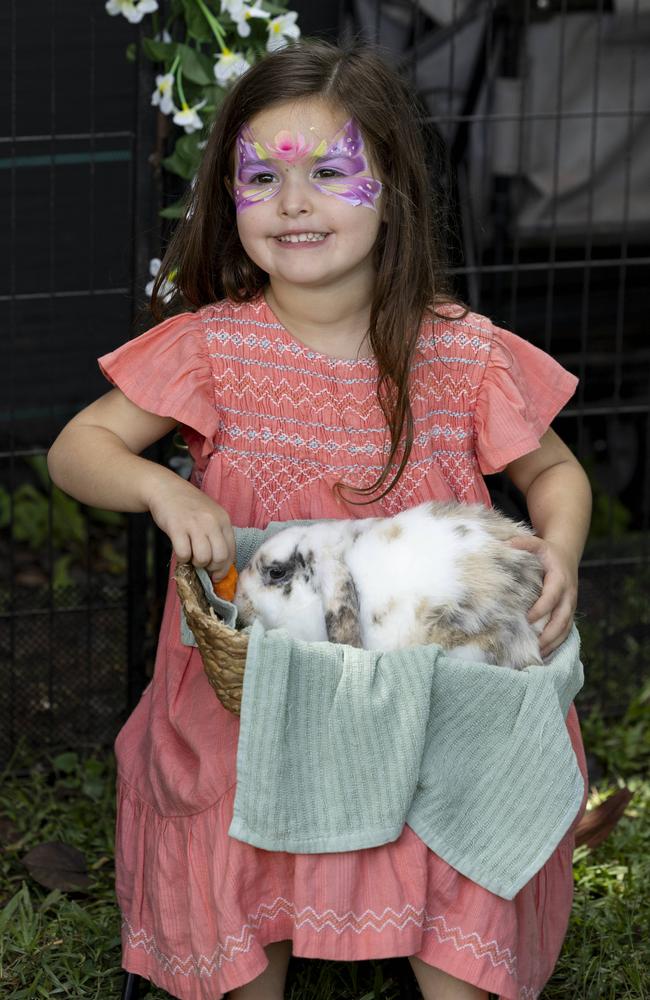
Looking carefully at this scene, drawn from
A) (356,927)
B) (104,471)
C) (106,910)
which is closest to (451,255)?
(104,471)

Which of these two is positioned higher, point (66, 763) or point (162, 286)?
point (162, 286)

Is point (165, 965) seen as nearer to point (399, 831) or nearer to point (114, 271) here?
point (399, 831)

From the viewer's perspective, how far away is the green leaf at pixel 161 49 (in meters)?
3.08

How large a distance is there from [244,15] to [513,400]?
1056 millimetres

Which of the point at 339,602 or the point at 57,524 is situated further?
the point at 57,524

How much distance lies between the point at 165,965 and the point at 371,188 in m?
1.44

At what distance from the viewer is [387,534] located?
7.57 ft

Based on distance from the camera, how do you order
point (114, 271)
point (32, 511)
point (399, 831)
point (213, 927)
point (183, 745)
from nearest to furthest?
point (399, 831) < point (213, 927) < point (183, 745) < point (114, 271) < point (32, 511)

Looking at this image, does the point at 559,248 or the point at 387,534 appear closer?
the point at 387,534

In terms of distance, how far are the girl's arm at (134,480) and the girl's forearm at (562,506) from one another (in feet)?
2.23

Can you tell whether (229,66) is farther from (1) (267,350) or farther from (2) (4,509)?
(2) (4,509)

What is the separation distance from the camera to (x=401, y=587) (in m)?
2.24

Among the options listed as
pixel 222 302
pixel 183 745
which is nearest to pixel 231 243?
pixel 222 302

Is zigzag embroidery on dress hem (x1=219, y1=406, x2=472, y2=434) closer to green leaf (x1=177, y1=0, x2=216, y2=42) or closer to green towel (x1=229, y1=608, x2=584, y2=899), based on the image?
green towel (x1=229, y1=608, x2=584, y2=899)
